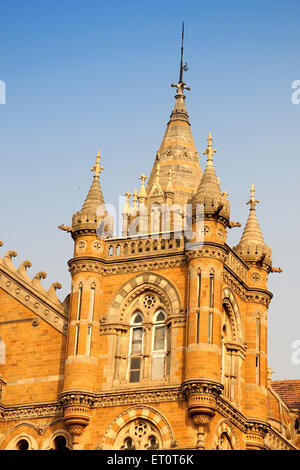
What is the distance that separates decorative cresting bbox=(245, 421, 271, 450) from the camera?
52344mm

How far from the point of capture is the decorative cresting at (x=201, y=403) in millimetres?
49094

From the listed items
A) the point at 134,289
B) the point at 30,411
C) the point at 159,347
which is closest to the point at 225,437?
the point at 159,347

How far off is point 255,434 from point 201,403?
4.33m

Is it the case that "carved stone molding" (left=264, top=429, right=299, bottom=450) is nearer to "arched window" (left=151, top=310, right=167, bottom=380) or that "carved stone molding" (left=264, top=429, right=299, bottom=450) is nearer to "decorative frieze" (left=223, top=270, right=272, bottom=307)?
"decorative frieze" (left=223, top=270, right=272, bottom=307)

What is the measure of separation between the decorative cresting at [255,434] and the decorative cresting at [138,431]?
4.06m

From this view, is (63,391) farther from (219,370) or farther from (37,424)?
(219,370)

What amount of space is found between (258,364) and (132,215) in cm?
753

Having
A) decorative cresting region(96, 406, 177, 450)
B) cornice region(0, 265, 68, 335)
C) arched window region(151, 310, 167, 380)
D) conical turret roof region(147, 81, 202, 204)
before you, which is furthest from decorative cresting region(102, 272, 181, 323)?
conical turret roof region(147, 81, 202, 204)

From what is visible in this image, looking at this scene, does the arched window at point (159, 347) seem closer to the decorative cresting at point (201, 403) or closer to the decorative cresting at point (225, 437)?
the decorative cresting at point (201, 403)

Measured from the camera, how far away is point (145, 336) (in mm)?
51844

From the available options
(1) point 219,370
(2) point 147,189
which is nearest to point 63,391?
(1) point 219,370

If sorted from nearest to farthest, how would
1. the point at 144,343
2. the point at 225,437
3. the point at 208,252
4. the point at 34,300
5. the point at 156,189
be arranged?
the point at 225,437, the point at 208,252, the point at 144,343, the point at 34,300, the point at 156,189

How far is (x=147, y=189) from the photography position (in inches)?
2245

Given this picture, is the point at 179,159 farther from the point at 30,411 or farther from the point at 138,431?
the point at 138,431
